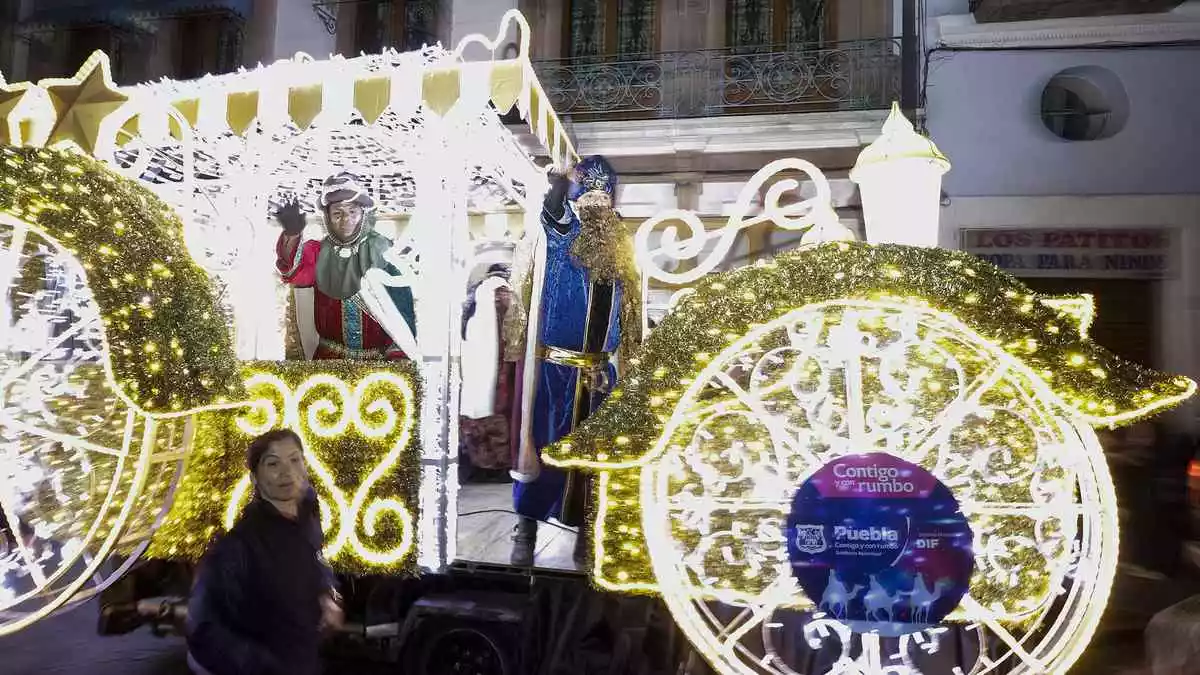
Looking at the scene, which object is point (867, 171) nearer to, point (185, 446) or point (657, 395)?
point (657, 395)

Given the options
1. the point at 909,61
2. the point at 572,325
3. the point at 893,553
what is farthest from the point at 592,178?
the point at 909,61

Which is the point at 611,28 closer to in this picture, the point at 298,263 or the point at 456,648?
the point at 298,263

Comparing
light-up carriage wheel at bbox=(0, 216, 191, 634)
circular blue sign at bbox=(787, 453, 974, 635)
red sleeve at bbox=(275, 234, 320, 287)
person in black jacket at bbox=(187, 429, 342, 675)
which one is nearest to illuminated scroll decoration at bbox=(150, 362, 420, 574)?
light-up carriage wheel at bbox=(0, 216, 191, 634)

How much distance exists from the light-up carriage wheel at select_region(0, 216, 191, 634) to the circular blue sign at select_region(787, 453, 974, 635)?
270cm

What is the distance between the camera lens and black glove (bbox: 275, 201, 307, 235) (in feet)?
12.8

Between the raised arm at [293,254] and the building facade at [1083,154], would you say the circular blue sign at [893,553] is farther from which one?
the building facade at [1083,154]

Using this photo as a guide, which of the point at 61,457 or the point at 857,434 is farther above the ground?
the point at 857,434

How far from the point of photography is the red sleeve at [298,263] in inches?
146

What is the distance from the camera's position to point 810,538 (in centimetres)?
207

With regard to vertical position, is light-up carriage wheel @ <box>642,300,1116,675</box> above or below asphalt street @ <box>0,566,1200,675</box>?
above

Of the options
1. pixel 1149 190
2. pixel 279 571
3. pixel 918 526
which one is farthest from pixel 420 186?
pixel 1149 190

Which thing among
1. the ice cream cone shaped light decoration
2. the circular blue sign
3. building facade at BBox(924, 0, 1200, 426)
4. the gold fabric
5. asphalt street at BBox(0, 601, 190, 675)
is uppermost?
building facade at BBox(924, 0, 1200, 426)

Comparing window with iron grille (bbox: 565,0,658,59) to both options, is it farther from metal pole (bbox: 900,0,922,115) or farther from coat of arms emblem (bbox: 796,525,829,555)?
coat of arms emblem (bbox: 796,525,829,555)

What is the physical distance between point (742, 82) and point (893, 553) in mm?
4402
